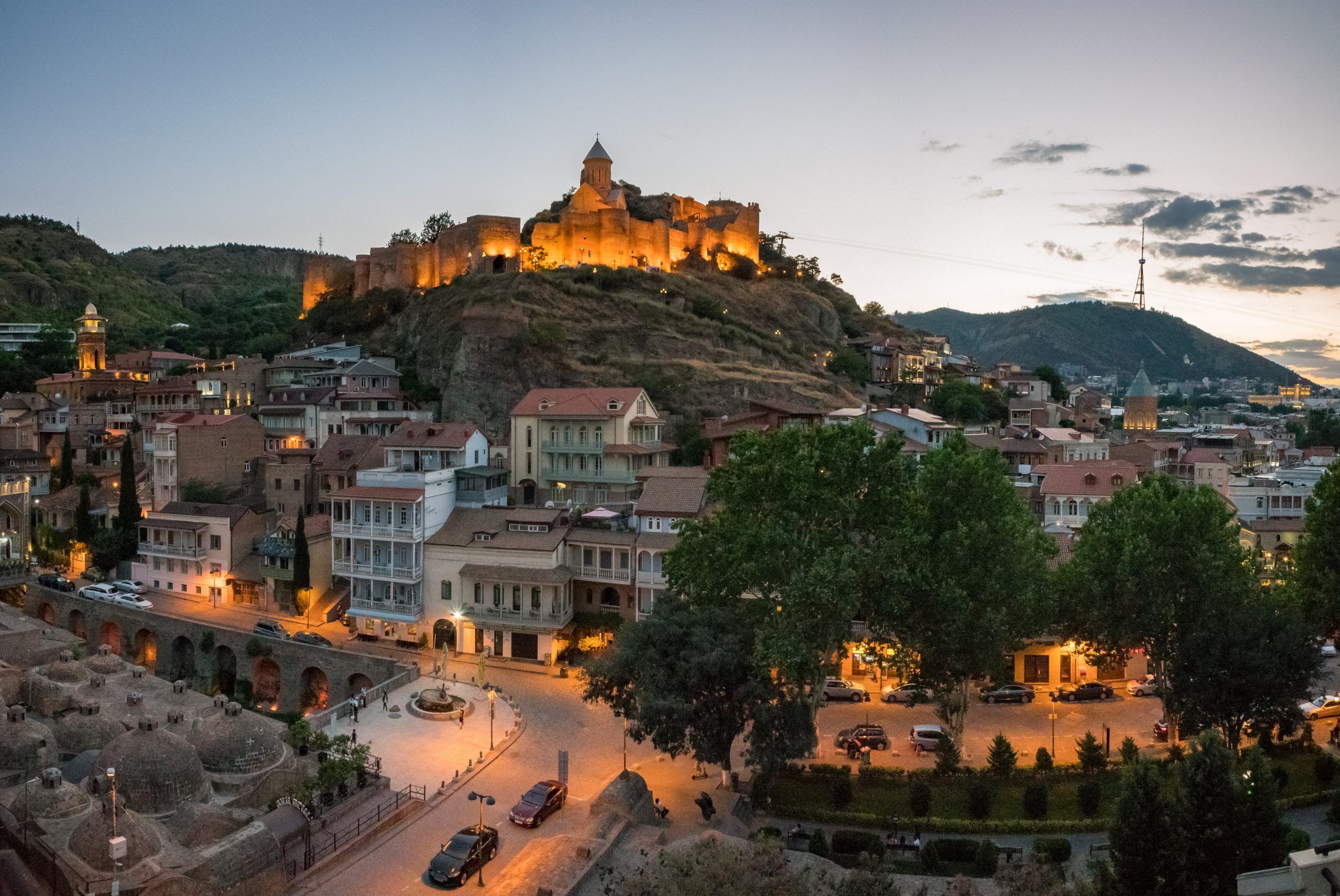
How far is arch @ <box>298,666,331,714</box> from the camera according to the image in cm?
3788

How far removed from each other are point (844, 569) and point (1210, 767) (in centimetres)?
1034

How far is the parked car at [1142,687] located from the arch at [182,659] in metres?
39.2

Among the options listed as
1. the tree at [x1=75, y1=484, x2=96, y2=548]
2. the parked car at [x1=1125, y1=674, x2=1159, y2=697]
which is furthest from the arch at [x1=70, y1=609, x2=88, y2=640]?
the parked car at [x1=1125, y1=674, x2=1159, y2=697]

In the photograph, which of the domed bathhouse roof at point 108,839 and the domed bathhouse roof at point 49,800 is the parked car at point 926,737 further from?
the domed bathhouse roof at point 49,800

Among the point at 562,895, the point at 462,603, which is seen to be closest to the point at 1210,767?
the point at 562,895

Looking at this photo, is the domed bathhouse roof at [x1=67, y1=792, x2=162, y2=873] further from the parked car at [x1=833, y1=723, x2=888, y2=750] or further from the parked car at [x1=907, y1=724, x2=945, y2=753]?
the parked car at [x1=907, y1=724, x2=945, y2=753]

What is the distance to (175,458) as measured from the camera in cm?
5216

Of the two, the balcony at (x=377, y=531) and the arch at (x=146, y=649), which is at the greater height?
the balcony at (x=377, y=531)

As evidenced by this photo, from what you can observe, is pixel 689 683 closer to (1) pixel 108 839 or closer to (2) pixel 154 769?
(1) pixel 108 839

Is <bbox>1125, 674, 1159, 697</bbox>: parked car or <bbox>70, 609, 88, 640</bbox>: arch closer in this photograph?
<bbox>1125, 674, 1159, 697</bbox>: parked car

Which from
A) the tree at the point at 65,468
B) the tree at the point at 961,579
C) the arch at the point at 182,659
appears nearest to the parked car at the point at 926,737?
the tree at the point at 961,579

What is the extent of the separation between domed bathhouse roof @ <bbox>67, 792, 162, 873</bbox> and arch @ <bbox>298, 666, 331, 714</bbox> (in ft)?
61.1

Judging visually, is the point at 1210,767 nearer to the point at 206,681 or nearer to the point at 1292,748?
the point at 1292,748

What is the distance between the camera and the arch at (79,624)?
4531cm
